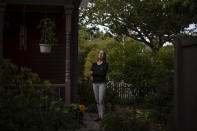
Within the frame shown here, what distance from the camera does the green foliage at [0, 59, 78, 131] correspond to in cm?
476

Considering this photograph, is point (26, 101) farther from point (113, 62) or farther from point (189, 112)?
point (113, 62)

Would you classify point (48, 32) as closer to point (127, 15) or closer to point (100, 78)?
point (100, 78)

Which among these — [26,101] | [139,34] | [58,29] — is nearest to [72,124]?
[26,101]

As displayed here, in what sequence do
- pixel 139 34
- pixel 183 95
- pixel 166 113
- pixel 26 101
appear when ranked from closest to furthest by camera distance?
1. pixel 26 101
2. pixel 183 95
3. pixel 166 113
4. pixel 139 34

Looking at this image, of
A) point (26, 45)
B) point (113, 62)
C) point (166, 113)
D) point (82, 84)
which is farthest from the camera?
point (113, 62)

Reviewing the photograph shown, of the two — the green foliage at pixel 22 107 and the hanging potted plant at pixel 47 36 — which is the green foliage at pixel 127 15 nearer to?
the hanging potted plant at pixel 47 36

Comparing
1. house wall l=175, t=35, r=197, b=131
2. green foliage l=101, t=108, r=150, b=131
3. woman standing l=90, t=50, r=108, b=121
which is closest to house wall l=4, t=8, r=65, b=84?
woman standing l=90, t=50, r=108, b=121

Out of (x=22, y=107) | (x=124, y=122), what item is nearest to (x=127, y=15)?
(x=124, y=122)

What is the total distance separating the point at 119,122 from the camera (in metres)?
6.71

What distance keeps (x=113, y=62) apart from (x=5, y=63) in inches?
400

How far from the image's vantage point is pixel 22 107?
485 centimetres

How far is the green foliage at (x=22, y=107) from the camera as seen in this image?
15.6 feet

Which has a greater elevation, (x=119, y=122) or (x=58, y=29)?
(x=58, y=29)

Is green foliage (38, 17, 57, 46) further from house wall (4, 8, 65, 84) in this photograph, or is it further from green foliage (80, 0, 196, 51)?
green foliage (80, 0, 196, 51)
